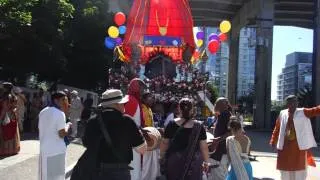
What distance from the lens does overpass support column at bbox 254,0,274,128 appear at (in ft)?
135

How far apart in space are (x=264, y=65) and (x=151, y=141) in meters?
36.3

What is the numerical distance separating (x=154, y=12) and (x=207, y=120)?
470 cm

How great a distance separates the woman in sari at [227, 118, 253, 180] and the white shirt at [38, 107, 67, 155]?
258cm

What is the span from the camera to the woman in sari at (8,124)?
13.2 metres

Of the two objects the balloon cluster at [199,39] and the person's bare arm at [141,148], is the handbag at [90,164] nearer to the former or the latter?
the person's bare arm at [141,148]

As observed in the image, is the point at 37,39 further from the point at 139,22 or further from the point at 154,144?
the point at 154,144

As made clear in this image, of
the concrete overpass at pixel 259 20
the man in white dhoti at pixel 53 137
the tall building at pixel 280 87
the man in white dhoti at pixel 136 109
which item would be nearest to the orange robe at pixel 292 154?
the man in white dhoti at pixel 136 109

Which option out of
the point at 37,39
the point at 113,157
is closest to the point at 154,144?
the point at 113,157

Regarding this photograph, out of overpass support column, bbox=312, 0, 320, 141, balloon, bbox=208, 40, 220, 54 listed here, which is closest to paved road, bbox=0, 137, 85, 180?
balloon, bbox=208, 40, 220, 54

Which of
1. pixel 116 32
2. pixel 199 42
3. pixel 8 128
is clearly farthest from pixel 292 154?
pixel 116 32

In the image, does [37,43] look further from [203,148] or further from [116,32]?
[203,148]

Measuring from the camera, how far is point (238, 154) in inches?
340

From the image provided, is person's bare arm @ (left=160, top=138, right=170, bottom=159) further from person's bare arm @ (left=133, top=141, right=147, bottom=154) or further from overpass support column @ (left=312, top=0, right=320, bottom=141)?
overpass support column @ (left=312, top=0, right=320, bottom=141)

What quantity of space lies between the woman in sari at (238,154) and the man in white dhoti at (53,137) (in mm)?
2510
